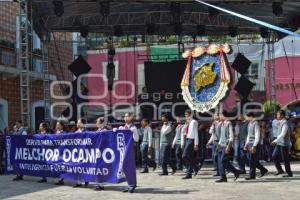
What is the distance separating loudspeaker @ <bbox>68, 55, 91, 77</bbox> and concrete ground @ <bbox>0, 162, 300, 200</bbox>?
10.2m

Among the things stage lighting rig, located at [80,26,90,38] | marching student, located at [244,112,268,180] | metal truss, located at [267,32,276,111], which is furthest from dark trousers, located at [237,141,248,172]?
stage lighting rig, located at [80,26,90,38]

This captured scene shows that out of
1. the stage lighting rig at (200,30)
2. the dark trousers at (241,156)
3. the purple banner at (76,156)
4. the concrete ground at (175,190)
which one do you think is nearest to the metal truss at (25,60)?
the purple banner at (76,156)

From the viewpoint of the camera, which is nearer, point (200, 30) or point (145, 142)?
point (145, 142)

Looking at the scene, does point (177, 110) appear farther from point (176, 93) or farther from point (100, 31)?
point (100, 31)

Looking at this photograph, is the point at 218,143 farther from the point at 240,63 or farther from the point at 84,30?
the point at 240,63

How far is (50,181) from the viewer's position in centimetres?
1444

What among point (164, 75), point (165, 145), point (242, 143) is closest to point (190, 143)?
point (165, 145)

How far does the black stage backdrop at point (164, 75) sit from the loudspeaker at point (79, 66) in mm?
2688

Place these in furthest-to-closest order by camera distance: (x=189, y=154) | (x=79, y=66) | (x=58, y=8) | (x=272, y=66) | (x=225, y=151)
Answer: (x=79, y=66)
(x=272, y=66)
(x=58, y=8)
(x=189, y=154)
(x=225, y=151)

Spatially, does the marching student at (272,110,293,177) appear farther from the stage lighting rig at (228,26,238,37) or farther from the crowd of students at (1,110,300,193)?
the stage lighting rig at (228,26,238,37)

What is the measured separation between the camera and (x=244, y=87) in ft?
Answer: 77.4

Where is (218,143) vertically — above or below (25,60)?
below

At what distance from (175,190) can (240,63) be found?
1327 centimetres

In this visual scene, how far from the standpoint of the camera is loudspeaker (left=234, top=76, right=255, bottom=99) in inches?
921
